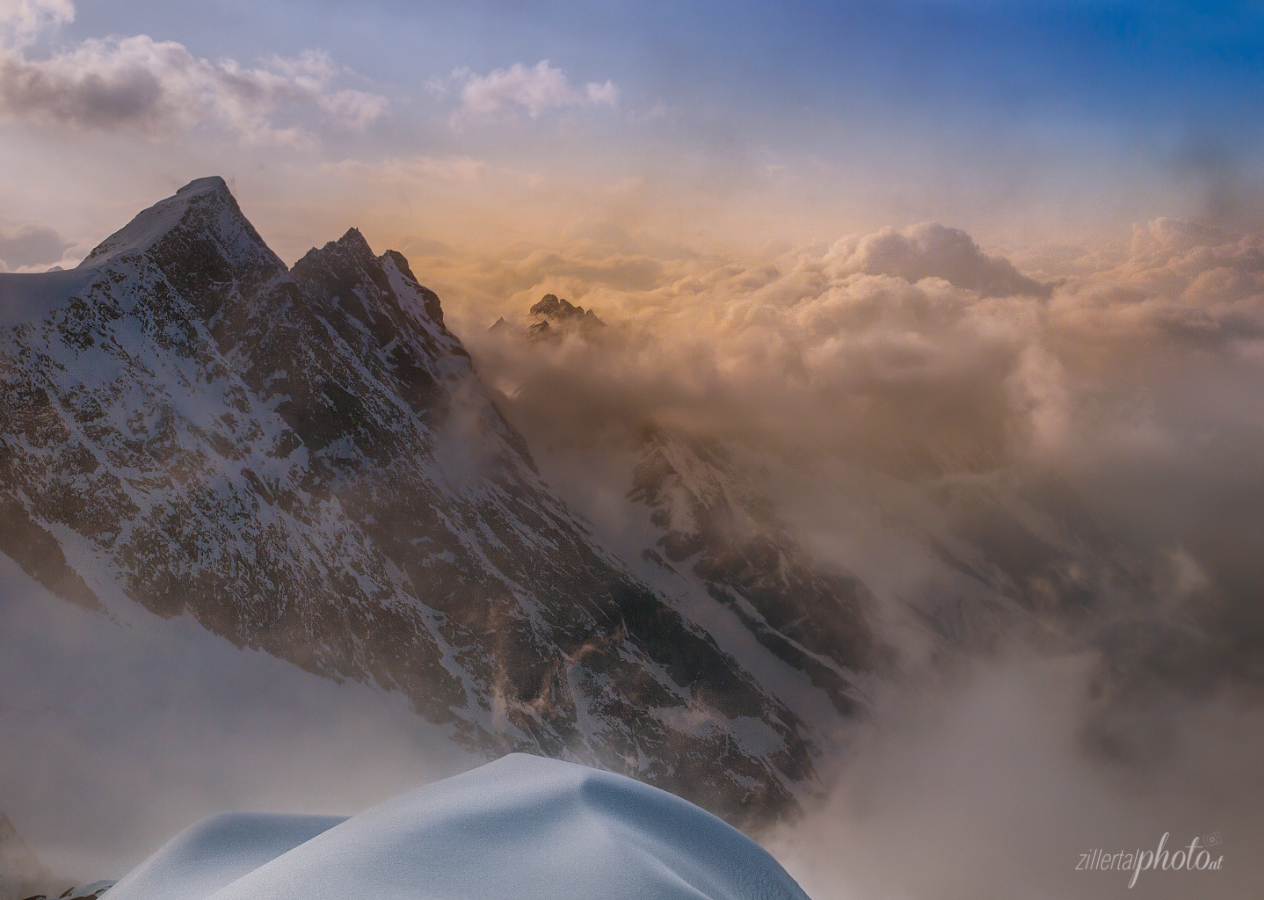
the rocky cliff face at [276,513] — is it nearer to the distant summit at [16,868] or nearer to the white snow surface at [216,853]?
the distant summit at [16,868]

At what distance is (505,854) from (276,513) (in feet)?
446

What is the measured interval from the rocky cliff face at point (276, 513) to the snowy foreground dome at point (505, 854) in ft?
332

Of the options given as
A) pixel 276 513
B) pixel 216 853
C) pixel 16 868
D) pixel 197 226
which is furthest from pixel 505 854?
pixel 197 226

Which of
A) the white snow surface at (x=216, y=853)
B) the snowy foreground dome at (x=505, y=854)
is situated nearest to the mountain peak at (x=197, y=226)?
the white snow surface at (x=216, y=853)

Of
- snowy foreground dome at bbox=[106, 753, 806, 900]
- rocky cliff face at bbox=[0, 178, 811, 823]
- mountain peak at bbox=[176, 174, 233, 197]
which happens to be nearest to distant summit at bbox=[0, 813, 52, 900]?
rocky cliff face at bbox=[0, 178, 811, 823]

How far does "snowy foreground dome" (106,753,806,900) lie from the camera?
78.8 feet

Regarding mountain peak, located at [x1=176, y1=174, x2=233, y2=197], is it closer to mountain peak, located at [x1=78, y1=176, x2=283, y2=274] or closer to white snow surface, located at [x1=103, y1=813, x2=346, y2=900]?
mountain peak, located at [x1=78, y1=176, x2=283, y2=274]

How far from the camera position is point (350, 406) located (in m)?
179

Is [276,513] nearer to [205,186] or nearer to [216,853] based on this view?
[205,186]

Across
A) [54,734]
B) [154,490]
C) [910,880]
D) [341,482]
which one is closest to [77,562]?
[154,490]

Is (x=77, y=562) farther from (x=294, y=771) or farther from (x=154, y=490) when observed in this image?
(x=294, y=771)

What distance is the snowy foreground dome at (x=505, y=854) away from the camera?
945 inches

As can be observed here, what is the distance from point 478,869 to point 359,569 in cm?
14137

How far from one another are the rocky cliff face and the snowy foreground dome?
101333 millimetres
